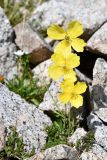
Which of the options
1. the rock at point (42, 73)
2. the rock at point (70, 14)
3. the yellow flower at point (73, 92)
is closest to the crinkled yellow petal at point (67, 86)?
the yellow flower at point (73, 92)

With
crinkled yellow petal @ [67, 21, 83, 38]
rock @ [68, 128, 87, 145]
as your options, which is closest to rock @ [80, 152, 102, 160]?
rock @ [68, 128, 87, 145]

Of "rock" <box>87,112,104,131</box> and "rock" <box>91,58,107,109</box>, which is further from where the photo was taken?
"rock" <box>91,58,107,109</box>

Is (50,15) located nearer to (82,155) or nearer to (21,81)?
(21,81)

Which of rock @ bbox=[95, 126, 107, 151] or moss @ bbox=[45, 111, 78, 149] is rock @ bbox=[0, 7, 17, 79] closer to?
moss @ bbox=[45, 111, 78, 149]

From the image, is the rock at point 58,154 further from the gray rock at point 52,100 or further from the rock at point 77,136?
the gray rock at point 52,100

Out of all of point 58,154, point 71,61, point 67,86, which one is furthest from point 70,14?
point 58,154

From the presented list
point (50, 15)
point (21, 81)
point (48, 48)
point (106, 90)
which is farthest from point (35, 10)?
point (106, 90)
